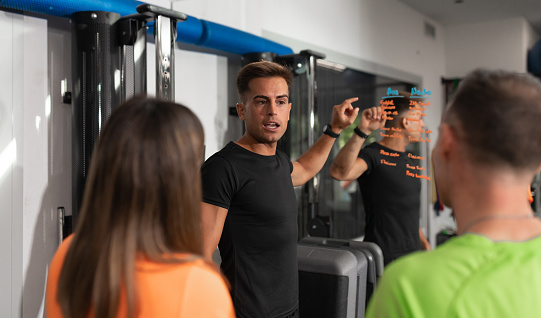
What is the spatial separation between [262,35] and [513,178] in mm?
2176

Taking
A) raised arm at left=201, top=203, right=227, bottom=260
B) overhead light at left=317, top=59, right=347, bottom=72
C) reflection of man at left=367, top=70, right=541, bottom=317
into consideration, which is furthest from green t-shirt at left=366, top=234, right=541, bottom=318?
overhead light at left=317, top=59, right=347, bottom=72

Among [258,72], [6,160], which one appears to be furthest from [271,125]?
[6,160]

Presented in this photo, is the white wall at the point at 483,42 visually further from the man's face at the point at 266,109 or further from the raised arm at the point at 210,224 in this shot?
the raised arm at the point at 210,224

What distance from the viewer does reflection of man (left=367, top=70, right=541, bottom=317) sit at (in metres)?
0.74

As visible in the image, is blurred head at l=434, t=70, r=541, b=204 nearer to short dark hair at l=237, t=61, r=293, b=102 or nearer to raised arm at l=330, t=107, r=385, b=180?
short dark hair at l=237, t=61, r=293, b=102

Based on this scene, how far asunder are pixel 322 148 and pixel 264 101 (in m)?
0.41

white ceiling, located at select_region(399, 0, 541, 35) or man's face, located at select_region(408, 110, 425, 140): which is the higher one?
white ceiling, located at select_region(399, 0, 541, 35)

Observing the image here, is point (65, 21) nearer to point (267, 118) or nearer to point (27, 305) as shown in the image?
point (267, 118)

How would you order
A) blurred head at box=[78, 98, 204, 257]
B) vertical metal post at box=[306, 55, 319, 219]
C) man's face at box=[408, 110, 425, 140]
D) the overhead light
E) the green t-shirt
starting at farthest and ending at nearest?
the overhead light, vertical metal post at box=[306, 55, 319, 219], man's face at box=[408, 110, 425, 140], blurred head at box=[78, 98, 204, 257], the green t-shirt

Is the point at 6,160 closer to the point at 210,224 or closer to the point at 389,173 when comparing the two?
the point at 210,224

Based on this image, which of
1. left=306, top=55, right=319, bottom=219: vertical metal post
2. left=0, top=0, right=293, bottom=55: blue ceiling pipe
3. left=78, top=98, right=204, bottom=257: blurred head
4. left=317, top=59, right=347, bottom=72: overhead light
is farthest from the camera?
left=317, top=59, right=347, bottom=72: overhead light

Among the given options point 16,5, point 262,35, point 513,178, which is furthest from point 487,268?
point 262,35

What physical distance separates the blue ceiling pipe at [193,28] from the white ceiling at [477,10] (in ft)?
2.63

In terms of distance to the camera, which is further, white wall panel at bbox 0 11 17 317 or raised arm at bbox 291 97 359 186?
raised arm at bbox 291 97 359 186
